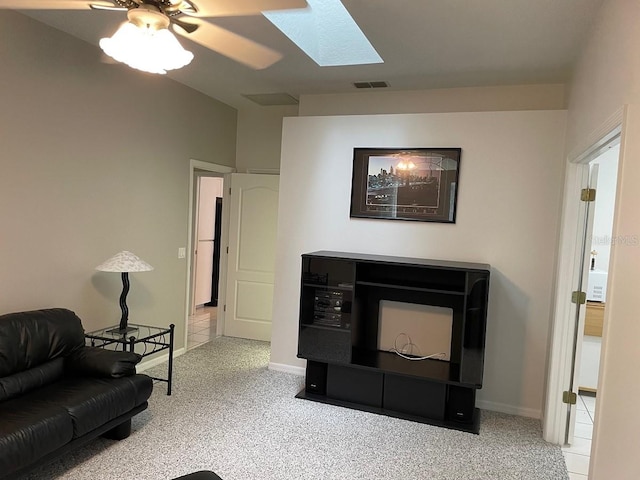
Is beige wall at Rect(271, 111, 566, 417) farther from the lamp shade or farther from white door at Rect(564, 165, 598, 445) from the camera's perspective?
the lamp shade

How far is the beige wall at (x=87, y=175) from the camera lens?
10.0 feet

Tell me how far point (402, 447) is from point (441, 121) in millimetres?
2608

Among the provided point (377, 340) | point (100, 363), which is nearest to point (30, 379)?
point (100, 363)

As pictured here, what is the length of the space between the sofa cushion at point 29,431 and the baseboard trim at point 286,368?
2220mm

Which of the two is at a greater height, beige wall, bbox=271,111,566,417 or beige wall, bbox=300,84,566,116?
beige wall, bbox=300,84,566,116

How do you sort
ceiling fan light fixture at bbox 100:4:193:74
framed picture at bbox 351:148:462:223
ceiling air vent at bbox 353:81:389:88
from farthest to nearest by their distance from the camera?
ceiling air vent at bbox 353:81:389:88
framed picture at bbox 351:148:462:223
ceiling fan light fixture at bbox 100:4:193:74

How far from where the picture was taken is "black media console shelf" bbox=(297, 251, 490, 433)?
11.1 ft

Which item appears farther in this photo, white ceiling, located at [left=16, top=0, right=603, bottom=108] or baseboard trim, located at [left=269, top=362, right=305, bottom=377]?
baseboard trim, located at [left=269, top=362, right=305, bottom=377]

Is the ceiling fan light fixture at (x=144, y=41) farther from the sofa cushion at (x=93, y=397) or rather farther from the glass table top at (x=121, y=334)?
the glass table top at (x=121, y=334)

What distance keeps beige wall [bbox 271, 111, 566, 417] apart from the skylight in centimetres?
60

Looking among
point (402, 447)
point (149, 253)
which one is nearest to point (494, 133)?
point (402, 447)

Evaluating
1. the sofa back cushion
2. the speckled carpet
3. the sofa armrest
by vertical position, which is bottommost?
the speckled carpet

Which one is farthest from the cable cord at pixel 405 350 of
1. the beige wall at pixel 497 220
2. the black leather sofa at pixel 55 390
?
the black leather sofa at pixel 55 390

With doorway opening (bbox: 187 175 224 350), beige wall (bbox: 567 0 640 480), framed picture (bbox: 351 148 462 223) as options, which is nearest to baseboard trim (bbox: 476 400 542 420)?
framed picture (bbox: 351 148 462 223)
